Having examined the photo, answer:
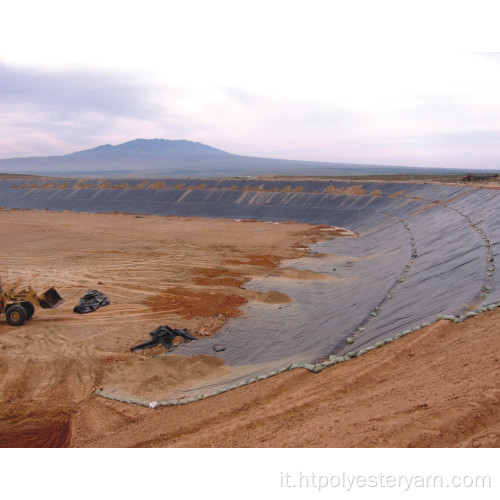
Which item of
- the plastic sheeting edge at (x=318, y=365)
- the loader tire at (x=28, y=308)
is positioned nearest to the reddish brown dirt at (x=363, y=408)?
the plastic sheeting edge at (x=318, y=365)

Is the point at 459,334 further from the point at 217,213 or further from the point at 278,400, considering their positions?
the point at 217,213

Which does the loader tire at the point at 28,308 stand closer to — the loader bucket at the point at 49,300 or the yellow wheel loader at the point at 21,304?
the yellow wheel loader at the point at 21,304

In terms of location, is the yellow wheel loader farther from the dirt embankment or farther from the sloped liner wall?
the sloped liner wall

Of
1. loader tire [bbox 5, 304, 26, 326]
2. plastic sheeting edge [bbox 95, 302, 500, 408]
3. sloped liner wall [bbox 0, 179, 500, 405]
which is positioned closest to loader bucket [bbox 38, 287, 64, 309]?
loader tire [bbox 5, 304, 26, 326]

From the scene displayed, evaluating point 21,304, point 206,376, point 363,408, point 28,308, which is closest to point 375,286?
point 206,376

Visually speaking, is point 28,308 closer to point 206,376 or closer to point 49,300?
point 49,300

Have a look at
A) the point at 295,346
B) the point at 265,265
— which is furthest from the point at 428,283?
the point at 265,265
